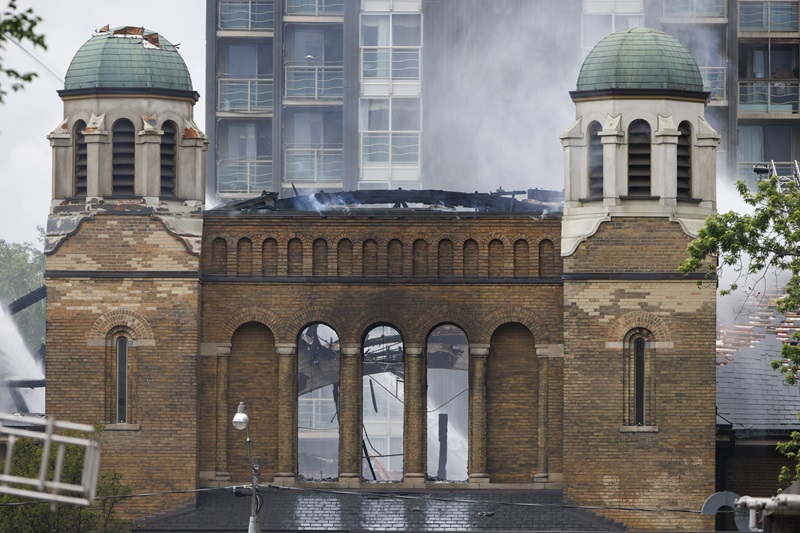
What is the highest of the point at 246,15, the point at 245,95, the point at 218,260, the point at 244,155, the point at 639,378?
the point at 246,15

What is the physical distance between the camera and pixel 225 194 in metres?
90.2

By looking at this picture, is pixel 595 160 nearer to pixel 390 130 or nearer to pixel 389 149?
pixel 389 149

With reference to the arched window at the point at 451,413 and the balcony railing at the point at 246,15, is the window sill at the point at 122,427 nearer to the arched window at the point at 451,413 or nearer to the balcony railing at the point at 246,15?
the arched window at the point at 451,413

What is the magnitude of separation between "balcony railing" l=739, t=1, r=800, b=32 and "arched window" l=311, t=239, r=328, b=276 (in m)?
36.7

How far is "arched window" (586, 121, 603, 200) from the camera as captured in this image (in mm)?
56188

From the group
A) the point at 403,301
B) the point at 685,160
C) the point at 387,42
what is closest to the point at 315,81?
the point at 387,42

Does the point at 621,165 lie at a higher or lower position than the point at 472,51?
A: lower

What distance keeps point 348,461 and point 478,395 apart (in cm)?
345

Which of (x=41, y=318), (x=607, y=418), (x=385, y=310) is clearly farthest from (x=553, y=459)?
(x=41, y=318)

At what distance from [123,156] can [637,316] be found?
41.2 ft

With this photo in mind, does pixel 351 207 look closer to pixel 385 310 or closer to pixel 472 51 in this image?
pixel 385 310

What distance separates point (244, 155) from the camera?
9075cm

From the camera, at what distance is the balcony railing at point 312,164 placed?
8981 cm

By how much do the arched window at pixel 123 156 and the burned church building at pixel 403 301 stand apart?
0.05 metres
